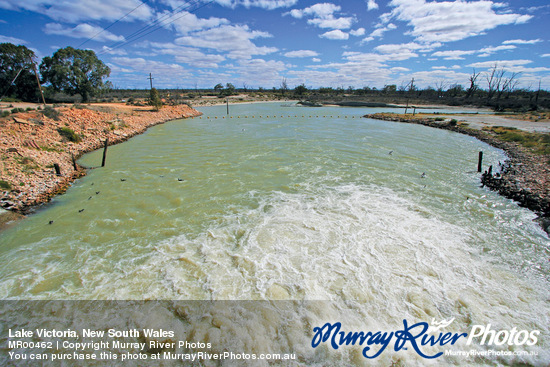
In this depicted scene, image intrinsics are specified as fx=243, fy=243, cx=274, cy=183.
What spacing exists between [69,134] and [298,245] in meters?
19.8

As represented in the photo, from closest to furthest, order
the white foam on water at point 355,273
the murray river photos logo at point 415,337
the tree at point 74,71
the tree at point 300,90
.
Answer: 1. the murray river photos logo at point 415,337
2. the white foam on water at point 355,273
3. the tree at point 74,71
4. the tree at point 300,90

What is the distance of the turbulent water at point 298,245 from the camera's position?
5.79 m

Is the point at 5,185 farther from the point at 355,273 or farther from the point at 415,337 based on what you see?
the point at 415,337

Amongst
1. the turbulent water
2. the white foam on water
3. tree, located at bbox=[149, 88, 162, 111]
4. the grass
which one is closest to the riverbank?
the turbulent water

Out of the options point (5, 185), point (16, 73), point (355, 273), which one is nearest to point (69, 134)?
point (5, 185)

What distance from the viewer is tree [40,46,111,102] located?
120ft

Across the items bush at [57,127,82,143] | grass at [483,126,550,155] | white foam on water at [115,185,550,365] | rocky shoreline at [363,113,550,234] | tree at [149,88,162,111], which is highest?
tree at [149,88,162,111]

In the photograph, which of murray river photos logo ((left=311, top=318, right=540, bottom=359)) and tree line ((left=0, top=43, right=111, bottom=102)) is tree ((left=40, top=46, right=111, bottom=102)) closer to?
tree line ((left=0, top=43, right=111, bottom=102))

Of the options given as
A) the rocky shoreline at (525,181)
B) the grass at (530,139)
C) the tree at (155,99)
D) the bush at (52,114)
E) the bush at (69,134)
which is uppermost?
the tree at (155,99)

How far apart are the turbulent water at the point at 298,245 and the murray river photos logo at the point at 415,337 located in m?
0.18

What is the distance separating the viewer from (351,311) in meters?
5.42

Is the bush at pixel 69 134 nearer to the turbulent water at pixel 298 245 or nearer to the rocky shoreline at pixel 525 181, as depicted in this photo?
the turbulent water at pixel 298 245

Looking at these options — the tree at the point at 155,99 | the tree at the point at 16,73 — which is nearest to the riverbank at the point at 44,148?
the tree at the point at 155,99

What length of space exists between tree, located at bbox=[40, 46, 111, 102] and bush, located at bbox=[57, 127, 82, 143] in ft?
90.0
